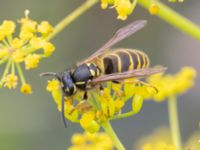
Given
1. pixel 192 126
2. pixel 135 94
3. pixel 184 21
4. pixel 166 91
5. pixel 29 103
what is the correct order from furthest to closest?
pixel 192 126, pixel 29 103, pixel 166 91, pixel 184 21, pixel 135 94

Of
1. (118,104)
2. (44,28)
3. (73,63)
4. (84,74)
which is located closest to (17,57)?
(44,28)

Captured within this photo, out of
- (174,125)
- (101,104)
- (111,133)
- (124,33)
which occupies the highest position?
(124,33)

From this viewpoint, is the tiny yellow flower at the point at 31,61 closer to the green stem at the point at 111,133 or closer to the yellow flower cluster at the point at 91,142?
the green stem at the point at 111,133

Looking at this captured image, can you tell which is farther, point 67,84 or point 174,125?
point 174,125

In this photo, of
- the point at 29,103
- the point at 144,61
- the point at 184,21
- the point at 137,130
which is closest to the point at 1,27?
the point at 144,61

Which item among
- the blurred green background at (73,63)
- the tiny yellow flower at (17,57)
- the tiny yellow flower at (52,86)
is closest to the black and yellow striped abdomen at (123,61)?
the tiny yellow flower at (52,86)

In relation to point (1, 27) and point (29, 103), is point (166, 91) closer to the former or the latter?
point (1, 27)

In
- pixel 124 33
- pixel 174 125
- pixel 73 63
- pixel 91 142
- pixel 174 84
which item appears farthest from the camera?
pixel 73 63

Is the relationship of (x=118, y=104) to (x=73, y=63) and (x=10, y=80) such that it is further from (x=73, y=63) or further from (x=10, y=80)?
(x=73, y=63)
